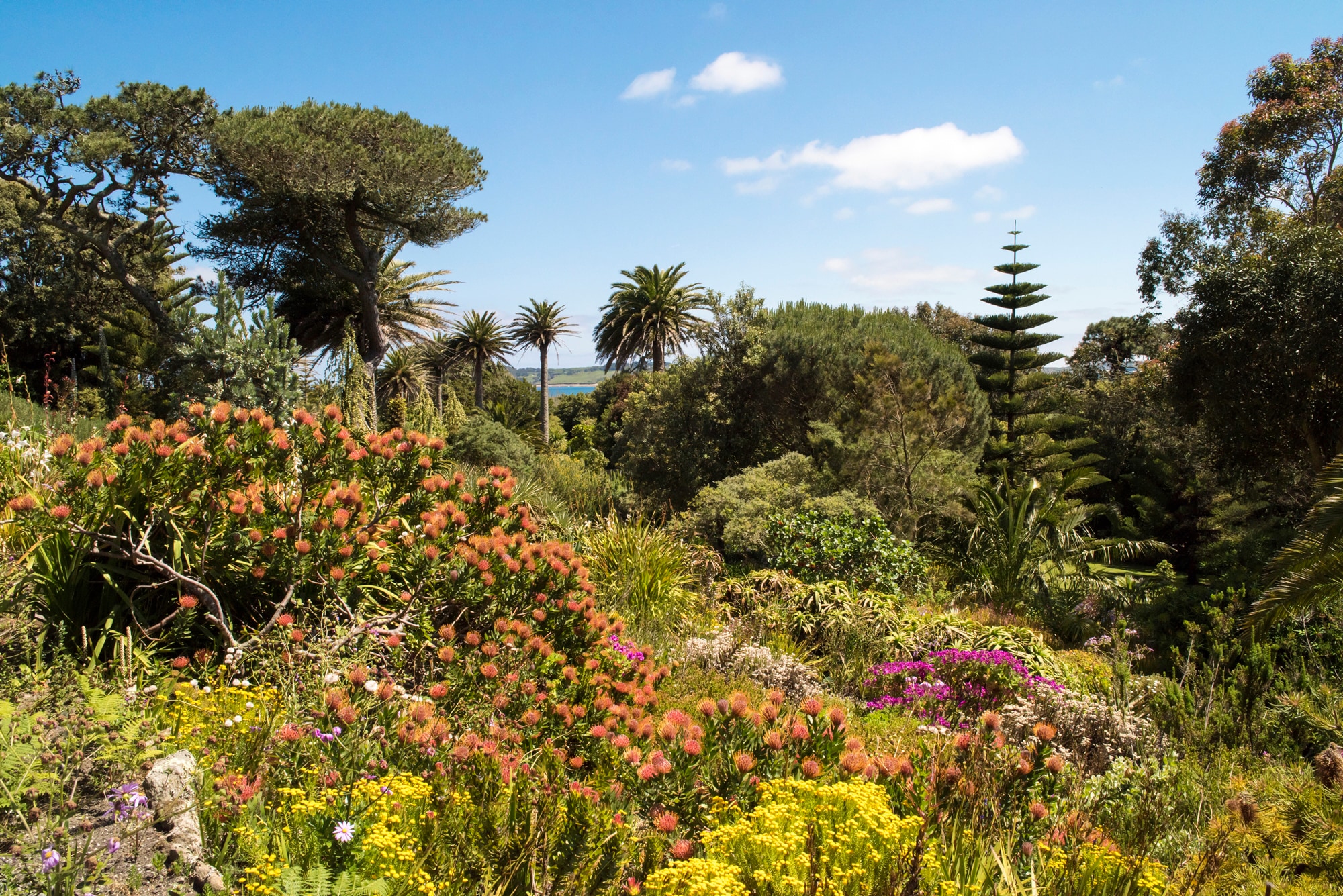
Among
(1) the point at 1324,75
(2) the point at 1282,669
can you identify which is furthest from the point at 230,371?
(1) the point at 1324,75

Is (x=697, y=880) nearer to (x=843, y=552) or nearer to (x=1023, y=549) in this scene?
(x=843, y=552)

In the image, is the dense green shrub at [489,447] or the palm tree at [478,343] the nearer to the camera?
the dense green shrub at [489,447]

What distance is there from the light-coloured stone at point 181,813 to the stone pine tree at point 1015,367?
19883 mm

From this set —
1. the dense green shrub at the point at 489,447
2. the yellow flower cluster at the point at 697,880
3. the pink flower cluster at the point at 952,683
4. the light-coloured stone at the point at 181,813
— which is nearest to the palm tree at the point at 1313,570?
the pink flower cluster at the point at 952,683

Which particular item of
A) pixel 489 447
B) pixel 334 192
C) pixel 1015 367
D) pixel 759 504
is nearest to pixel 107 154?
pixel 334 192

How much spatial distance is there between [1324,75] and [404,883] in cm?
2005

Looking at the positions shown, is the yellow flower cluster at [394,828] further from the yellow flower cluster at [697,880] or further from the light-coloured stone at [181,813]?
the yellow flower cluster at [697,880]

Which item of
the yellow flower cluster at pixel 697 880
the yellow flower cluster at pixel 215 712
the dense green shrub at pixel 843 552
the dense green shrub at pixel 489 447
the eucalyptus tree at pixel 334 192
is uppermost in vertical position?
the eucalyptus tree at pixel 334 192

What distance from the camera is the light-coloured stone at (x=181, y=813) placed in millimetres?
1939

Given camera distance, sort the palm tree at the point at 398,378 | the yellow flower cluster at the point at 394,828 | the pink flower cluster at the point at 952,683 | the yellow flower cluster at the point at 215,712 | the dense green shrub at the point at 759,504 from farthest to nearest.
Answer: the palm tree at the point at 398,378 < the dense green shrub at the point at 759,504 < the pink flower cluster at the point at 952,683 < the yellow flower cluster at the point at 215,712 < the yellow flower cluster at the point at 394,828

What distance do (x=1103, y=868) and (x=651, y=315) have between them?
3131 cm

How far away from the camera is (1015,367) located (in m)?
21.3

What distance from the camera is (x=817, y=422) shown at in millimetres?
12422

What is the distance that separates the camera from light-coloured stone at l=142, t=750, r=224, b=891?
1.94 m
